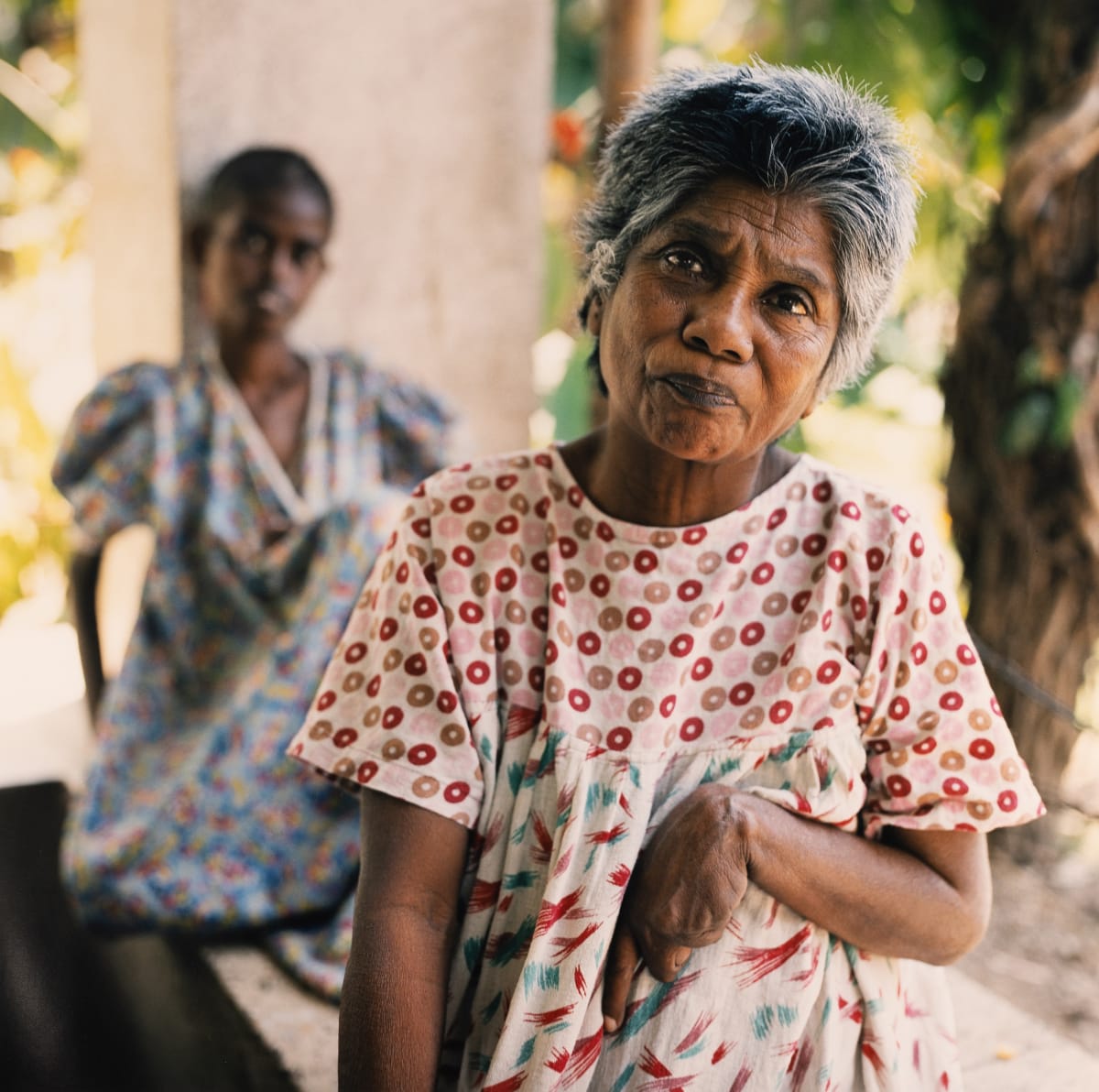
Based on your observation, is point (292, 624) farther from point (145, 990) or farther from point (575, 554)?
point (575, 554)

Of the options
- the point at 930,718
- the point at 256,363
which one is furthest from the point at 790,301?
the point at 256,363

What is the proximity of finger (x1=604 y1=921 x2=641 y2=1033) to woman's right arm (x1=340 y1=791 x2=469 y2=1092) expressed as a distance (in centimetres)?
17

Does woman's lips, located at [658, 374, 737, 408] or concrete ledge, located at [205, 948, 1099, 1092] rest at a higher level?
woman's lips, located at [658, 374, 737, 408]

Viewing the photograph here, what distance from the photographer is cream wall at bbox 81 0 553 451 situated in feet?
8.88

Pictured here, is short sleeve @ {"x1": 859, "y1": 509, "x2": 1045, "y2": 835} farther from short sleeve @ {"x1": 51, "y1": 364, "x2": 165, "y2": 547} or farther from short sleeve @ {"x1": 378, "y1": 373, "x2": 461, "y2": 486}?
short sleeve @ {"x1": 51, "y1": 364, "x2": 165, "y2": 547}

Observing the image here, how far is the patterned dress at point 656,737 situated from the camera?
122 centimetres

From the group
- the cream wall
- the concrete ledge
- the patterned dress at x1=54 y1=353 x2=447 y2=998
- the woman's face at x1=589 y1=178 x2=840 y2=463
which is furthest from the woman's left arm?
the cream wall

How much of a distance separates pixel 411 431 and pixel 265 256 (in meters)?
0.50

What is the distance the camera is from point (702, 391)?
1179 mm

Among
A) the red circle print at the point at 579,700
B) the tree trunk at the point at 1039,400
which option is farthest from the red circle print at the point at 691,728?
the tree trunk at the point at 1039,400

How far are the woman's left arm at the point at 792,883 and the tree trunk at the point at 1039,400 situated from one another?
1328 millimetres

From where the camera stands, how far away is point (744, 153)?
3.80 ft

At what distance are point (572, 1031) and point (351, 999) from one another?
22cm

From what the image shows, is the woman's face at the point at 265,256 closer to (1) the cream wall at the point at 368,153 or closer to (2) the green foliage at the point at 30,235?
(1) the cream wall at the point at 368,153
